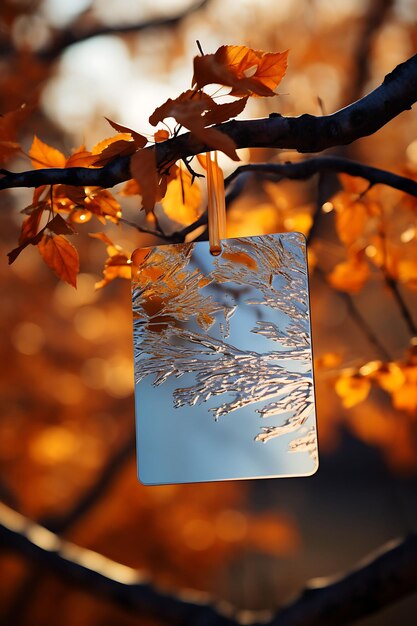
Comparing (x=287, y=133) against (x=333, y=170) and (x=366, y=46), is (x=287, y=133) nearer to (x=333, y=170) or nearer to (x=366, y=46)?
(x=333, y=170)

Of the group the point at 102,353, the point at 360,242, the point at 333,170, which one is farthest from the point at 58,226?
the point at 102,353

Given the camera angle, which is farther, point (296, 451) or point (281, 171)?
point (281, 171)

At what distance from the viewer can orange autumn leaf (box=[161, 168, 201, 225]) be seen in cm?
62

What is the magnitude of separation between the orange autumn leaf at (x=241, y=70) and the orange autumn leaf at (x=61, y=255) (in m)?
0.19

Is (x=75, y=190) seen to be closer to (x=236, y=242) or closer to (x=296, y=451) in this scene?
(x=236, y=242)

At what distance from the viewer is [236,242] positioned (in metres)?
0.52

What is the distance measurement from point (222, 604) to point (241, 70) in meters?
0.97

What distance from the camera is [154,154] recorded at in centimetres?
45

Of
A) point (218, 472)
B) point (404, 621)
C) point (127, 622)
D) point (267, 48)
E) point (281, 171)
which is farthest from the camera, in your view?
point (404, 621)

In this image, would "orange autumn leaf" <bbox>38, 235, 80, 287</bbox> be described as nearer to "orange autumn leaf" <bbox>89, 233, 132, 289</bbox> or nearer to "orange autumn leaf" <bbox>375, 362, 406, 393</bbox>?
"orange autumn leaf" <bbox>89, 233, 132, 289</bbox>

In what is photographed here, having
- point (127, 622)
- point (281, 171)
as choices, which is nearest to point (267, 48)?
point (281, 171)

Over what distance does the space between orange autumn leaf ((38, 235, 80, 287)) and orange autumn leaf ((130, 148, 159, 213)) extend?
0.18 meters

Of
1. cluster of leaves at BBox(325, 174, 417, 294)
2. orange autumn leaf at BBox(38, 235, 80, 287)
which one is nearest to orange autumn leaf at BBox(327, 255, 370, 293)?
cluster of leaves at BBox(325, 174, 417, 294)

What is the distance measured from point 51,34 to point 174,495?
1.81m
